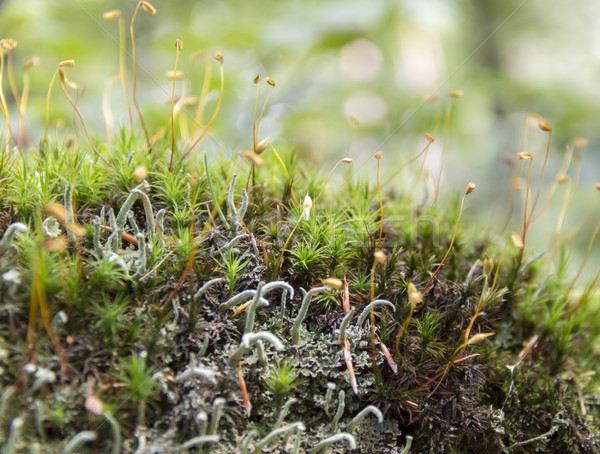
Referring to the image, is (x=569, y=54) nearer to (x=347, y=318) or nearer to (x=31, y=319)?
(x=347, y=318)

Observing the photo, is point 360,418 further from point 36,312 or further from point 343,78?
point 343,78

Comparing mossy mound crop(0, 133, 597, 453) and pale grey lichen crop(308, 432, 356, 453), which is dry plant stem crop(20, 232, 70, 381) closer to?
mossy mound crop(0, 133, 597, 453)

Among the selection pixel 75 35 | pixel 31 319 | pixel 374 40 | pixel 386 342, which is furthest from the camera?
pixel 374 40

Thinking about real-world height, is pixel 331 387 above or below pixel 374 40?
below

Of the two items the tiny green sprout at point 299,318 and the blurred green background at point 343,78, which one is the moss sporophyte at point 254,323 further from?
the blurred green background at point 343,78

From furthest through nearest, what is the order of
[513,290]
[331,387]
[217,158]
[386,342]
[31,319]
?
[217,158] → [513,290] → [386,342] → [331,387] → [31,319]

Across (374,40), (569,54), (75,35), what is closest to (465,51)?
(569,54)

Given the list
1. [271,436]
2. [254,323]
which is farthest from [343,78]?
[271,436]
